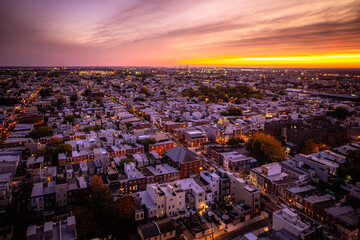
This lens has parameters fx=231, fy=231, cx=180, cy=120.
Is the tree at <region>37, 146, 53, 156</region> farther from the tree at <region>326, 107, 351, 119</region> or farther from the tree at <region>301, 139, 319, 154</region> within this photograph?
the tree at <region>326, 107, 351, 119</region>

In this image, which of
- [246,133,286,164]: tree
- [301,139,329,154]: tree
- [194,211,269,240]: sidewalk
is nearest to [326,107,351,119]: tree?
[301,139,329,154]: tree

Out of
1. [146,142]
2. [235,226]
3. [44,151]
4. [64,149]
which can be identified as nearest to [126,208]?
[235,226]

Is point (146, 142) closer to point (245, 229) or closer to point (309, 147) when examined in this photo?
point (245, 229)

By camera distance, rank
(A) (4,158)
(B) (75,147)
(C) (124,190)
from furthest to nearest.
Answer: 1. (B) (75,147)
2. (A) (4,158)
3. (C) (124,190)

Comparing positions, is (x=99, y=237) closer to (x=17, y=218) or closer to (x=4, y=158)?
(x=17, y=218)

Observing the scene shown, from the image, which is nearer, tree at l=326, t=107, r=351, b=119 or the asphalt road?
the asphalt road

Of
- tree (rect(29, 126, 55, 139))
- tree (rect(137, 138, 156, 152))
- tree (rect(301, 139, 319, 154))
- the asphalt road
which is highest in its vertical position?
tree (rect(29, 126, 55, 139))

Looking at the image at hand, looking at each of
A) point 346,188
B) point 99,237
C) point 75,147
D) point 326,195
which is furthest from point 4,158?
point 346,188
